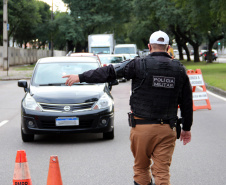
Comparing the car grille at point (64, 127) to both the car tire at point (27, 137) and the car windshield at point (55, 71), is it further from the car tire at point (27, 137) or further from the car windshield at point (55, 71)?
the car windshield at point (55, 71)

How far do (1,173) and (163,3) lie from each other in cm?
3878

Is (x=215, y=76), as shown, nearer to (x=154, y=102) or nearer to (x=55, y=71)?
(x=55, y=71)

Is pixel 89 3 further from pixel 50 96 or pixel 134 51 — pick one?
pixel 50 96

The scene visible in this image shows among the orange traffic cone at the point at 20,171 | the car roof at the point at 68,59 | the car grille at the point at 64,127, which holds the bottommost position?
the car grille at the point at 64,127

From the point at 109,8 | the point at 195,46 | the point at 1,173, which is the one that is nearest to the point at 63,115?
the point at 1,173

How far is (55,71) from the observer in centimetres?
1068

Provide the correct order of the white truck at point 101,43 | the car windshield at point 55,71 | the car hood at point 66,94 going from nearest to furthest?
the car hood at point 66,94
the car windshield at point 55,71
the white truck at point 101,43

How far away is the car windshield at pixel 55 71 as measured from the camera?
34.0ft

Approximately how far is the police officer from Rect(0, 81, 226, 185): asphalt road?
1.80 metres

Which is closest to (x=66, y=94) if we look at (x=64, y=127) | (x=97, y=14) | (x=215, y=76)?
(x=64, y=127)

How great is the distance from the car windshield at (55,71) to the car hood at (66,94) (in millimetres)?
416

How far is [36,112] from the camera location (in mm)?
9156

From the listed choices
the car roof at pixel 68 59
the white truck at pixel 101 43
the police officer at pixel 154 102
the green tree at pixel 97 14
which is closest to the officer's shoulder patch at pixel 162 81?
the police officer at pixel 154 102

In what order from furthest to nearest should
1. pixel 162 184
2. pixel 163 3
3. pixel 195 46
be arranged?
pixel 195 46 < pixel 163 3 < pixel 162 184
